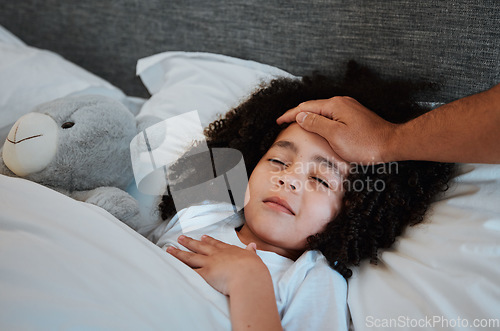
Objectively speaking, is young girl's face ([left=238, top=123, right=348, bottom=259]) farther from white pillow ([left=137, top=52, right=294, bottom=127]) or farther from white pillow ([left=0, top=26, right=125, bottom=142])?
white pillow ([left=0, top=26, right=125, bottom=142])

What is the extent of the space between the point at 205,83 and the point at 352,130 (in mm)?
Answer: 528

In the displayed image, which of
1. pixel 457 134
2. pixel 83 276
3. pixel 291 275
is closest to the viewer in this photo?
pixel 83 276

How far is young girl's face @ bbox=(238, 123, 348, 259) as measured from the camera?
0.94 meters

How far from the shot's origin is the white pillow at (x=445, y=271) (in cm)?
73

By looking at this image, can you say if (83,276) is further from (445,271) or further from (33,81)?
(33,81)

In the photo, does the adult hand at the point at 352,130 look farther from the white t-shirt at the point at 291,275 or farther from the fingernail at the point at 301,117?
the white t-shirt at the point at 291,275

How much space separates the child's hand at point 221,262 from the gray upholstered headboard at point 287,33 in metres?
0.60

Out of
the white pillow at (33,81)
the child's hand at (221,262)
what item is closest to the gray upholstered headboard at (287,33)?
the white pillow at (33,81)

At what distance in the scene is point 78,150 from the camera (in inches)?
36.0

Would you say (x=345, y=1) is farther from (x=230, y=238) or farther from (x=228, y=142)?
(x=230, y=238)

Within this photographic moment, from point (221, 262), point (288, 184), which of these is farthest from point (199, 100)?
point (221, 262)

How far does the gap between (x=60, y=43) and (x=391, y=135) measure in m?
1.32

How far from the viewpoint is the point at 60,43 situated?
164cm

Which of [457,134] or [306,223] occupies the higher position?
[457,134]
